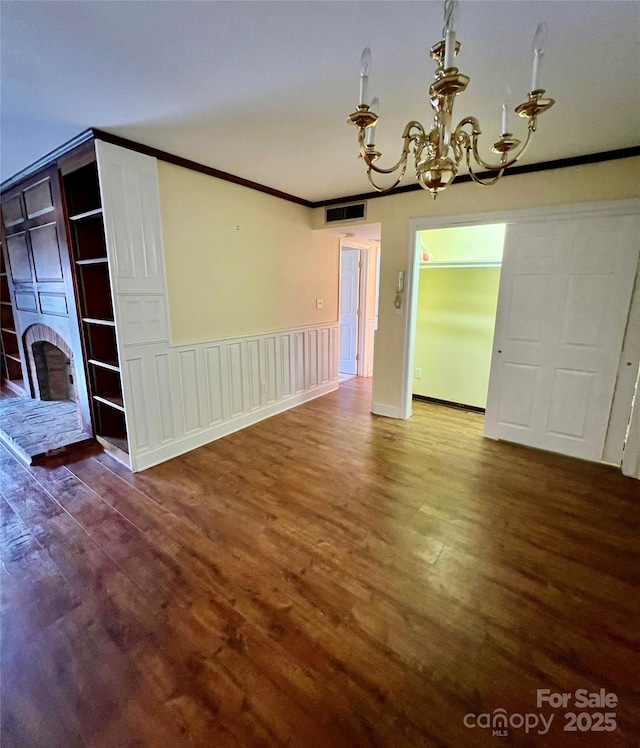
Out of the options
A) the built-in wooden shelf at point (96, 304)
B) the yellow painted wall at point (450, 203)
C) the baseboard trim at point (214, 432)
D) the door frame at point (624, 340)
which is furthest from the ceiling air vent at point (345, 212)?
the built-in wooden shelf at point (96, 304)

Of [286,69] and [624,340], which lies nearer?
[286,69]

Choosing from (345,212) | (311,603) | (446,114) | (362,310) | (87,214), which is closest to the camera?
(446,114)

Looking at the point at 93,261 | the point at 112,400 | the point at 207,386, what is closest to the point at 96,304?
the point at 93,261

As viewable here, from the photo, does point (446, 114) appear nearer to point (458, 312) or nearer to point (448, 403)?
point (458, 312)

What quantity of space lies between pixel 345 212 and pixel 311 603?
3847mm

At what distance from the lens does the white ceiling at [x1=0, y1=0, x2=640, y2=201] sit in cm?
135

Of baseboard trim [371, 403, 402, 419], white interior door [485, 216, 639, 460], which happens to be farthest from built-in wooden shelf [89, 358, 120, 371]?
white interior door [485, 216, 639, 460]

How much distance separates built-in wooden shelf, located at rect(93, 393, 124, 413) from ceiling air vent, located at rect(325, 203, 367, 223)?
9.96ft

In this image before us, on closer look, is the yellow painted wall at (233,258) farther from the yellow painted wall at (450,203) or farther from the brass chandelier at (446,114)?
the brass chandelier at (446,114)

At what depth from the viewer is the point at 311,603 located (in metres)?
1.68

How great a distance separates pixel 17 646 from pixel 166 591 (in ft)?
1.93

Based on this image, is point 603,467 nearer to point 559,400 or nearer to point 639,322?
point 559,400

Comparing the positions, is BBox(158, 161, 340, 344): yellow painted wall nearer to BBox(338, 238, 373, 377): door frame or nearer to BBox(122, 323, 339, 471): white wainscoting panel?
BBox(122, 323, 339, 471): white wainscoting panel

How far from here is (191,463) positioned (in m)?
3.02
